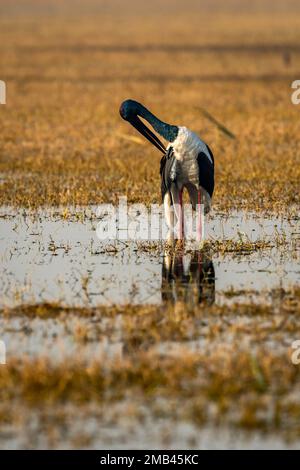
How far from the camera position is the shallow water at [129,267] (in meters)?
7.62

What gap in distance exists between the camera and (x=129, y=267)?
8.55 m

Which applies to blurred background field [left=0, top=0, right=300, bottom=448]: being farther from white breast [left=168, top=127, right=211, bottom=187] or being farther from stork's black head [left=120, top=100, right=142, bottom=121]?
stork's black head [left=120, top=100, right=142, bottom=121]

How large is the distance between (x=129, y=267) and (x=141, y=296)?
0.99 meters

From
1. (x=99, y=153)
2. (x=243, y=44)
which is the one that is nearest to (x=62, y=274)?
(x=99, y=153)

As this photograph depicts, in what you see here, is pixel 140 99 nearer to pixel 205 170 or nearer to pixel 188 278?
pixel 205 170

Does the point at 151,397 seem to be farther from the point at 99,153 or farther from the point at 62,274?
the point at 99,153

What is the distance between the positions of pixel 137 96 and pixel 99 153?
8236mm

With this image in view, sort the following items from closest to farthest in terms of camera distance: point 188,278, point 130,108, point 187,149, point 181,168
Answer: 1. point 188,278
2. point 187,149
3. point 181,168
4. point 130,108

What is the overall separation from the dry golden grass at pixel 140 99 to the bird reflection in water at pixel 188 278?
2.34 metres

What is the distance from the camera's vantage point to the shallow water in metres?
7.62

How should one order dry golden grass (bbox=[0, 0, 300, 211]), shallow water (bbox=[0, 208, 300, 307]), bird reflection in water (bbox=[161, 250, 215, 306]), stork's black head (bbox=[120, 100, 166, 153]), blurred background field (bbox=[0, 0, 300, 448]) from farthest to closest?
1. dry golden grass (bbox=[0, 0, 300, 211])
2. stork's black head (bbox=[120, 100, 166, 153])
3. shallow water (bbox=[0, 208, 300, 307])
4. bird reflection in water (bbox=[161, 250, 215, 306])
5. blurred background field (bbox=[0, 0, 300, 448])

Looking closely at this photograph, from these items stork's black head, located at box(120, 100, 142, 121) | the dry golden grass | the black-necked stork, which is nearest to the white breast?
the black-necked stork

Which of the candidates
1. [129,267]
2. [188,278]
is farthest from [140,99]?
[188,278]

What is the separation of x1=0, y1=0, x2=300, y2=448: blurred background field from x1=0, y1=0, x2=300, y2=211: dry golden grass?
0.24 ft
